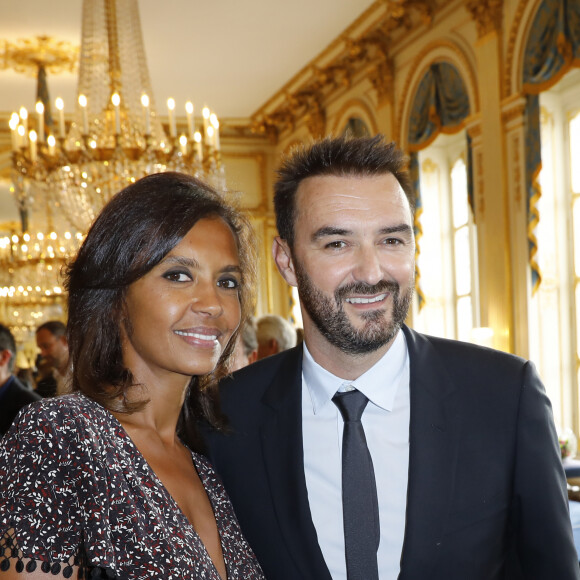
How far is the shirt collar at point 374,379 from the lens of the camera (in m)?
1.95

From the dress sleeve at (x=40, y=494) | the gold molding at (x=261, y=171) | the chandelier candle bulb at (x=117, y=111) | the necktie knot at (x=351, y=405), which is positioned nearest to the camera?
the dress sleeve at (x=40, y=494)

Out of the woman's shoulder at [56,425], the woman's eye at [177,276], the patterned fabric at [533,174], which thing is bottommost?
the woman's shoulder at [56,425]

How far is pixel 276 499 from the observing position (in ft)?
6.29

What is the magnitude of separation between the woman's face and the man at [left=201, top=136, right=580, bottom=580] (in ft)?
0.92

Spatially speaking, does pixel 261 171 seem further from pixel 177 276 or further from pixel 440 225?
pixel 177 276

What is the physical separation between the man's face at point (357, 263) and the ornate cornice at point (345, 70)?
6.03m

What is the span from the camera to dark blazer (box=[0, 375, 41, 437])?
415 centimetres

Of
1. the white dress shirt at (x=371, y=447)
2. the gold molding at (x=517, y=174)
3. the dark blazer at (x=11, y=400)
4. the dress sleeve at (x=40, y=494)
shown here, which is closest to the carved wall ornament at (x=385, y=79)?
the gold molding at (x=517, y=174)

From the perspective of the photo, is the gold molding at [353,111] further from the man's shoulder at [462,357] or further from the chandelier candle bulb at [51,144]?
the man's shoulder at [462,357]

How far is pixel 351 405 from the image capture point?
1.94 m

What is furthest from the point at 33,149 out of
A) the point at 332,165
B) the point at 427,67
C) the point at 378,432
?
the point at 427,67

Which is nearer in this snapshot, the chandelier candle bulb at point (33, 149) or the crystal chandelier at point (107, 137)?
the crystal chandelier at point (107, 137)

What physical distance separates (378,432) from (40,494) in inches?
33.6

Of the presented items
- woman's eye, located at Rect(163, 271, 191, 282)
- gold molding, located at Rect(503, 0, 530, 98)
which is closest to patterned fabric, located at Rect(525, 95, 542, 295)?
gold molding, located at Rect(503, 0, 530, 98)
